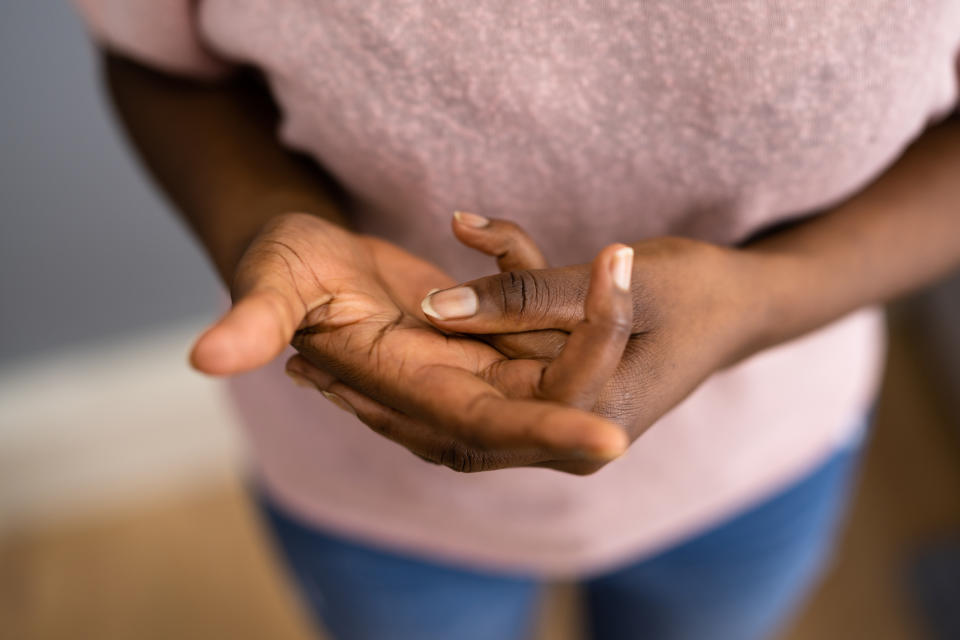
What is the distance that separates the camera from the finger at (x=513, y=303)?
0.32m

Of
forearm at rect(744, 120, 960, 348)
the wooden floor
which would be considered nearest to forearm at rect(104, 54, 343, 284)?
forearm at rect(744, 120, 960, 348)

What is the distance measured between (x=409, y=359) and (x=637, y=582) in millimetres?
434

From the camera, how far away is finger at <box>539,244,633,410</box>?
293mm

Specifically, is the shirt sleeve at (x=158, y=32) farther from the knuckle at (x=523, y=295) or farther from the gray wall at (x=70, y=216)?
the gray wall at (x=70, y=216)

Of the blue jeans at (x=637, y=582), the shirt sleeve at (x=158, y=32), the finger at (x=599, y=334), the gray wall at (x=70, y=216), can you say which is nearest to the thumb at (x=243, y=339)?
the finger at (x=599, y=334)

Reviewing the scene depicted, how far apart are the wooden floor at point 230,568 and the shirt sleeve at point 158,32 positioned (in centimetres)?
91

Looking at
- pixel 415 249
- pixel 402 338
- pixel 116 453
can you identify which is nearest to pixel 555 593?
pixel 116 453

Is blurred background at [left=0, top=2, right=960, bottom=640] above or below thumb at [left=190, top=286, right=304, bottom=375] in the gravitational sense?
below

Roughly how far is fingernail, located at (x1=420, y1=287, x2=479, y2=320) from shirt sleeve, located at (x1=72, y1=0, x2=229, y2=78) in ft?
0.76

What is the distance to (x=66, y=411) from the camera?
4.09 feet

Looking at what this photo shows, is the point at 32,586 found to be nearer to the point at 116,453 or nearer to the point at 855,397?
the point at 116,453

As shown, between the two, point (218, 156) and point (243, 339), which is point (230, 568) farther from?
point (243, 339)

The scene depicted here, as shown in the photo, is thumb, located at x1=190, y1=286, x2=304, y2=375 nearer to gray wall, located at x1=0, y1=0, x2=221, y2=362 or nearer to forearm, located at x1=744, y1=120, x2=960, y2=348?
forearm, located at x1=744, y1=120, x2=960, y2=348

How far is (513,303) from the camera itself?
33 centimetres
